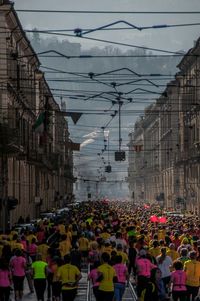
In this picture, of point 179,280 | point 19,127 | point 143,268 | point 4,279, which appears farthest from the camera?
point 19,127

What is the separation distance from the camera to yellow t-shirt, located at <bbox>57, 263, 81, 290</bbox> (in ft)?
63.9

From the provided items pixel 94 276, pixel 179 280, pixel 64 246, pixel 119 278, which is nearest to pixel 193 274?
pixel 179 280

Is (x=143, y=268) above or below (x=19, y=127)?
below

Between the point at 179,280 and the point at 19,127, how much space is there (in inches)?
1495

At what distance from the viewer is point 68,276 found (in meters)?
19.5

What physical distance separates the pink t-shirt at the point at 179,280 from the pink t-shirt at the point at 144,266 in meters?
1.70

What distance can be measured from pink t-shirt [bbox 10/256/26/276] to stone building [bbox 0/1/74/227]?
1227 cm

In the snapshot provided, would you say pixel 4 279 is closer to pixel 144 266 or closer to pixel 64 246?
pixel 144 266

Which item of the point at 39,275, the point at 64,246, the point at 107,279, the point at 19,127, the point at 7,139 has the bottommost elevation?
the point at 39,275

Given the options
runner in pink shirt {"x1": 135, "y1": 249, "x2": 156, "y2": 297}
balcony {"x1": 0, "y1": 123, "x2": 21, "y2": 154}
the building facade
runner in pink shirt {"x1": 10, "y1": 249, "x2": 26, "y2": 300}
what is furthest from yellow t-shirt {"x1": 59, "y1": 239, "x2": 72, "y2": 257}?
the building facade

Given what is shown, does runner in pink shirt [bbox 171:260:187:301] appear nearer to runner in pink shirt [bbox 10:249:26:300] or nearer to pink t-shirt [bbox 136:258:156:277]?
pink t-shirt [bbox 136:258:156:277]

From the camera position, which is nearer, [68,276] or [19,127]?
[68,276]

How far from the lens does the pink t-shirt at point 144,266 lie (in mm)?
21875

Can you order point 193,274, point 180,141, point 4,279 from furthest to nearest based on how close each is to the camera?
point 180,141 → point 4,279 → point 193,274
